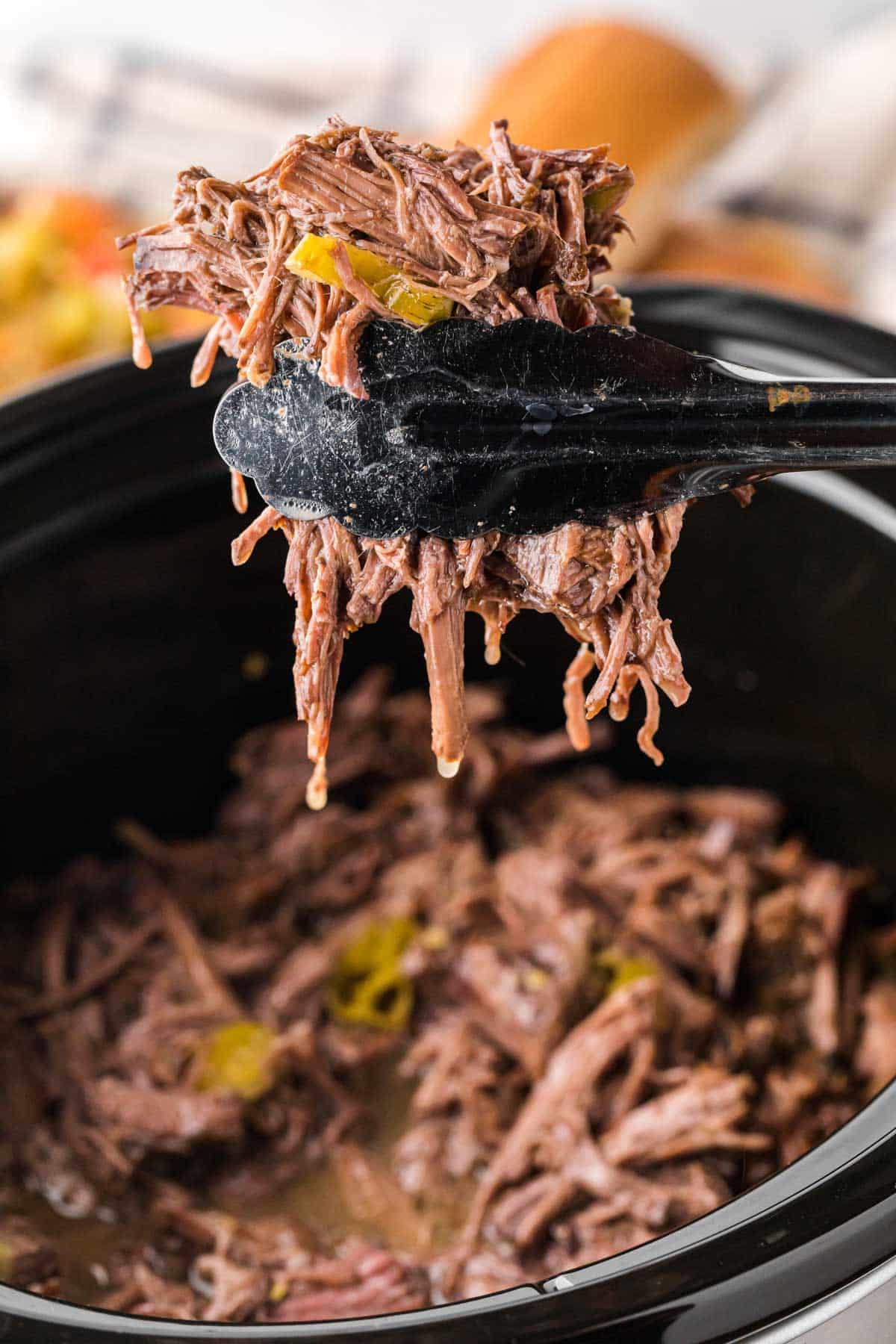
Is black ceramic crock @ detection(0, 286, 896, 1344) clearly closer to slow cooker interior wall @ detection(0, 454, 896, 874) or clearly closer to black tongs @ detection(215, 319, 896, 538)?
slow cooker interior wall @ detection(0, 454, 896, 874)

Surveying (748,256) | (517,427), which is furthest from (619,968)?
(748,256)

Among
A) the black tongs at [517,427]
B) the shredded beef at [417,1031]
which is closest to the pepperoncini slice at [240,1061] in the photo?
the shredded beef at [417,1031]

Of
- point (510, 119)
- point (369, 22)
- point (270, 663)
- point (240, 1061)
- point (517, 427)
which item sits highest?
point (369, 22)

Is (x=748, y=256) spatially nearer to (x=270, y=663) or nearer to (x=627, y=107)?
(x=627, y=107)

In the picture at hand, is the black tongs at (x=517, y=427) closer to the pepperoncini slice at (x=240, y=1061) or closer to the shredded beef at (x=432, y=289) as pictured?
the shredded beef at (x=432, y=289)

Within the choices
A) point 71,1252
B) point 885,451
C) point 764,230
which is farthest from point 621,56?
point 71,1252

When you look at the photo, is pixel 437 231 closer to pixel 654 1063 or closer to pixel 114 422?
pixel 114 422

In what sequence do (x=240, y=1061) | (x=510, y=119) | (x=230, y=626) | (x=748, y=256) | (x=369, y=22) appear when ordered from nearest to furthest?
(x=240, y=1061), (x=230, y=626), (x=510, y=119), (x=748, y=256), (x=369, y=22)
